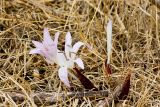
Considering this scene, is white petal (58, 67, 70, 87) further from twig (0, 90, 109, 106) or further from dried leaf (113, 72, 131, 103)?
dried leaf (113, 72, 131, 103)

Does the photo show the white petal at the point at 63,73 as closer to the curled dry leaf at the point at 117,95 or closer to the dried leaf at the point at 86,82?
the dried leaf at the point at 86,82

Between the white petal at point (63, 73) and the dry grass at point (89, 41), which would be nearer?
the white petal at point (63, 73)

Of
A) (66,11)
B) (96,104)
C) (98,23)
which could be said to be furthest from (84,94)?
(66,11)

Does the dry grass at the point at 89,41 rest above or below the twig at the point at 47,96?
above

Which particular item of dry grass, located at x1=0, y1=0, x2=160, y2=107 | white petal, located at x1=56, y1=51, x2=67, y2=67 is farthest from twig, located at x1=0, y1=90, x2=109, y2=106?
white petal, located at x1=56, y1=51, x2=67, y2=67

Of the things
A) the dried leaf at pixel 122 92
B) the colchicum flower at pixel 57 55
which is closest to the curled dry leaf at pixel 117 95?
the dried leaf at pixel 122 92

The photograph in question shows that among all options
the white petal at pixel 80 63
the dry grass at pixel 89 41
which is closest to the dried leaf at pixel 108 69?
the dry grass at pixel 89 41

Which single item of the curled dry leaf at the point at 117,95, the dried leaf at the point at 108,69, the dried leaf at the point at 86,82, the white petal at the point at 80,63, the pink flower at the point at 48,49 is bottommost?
the curled dry leaf at the point at 117,95

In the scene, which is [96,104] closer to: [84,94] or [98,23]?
[84,94]
